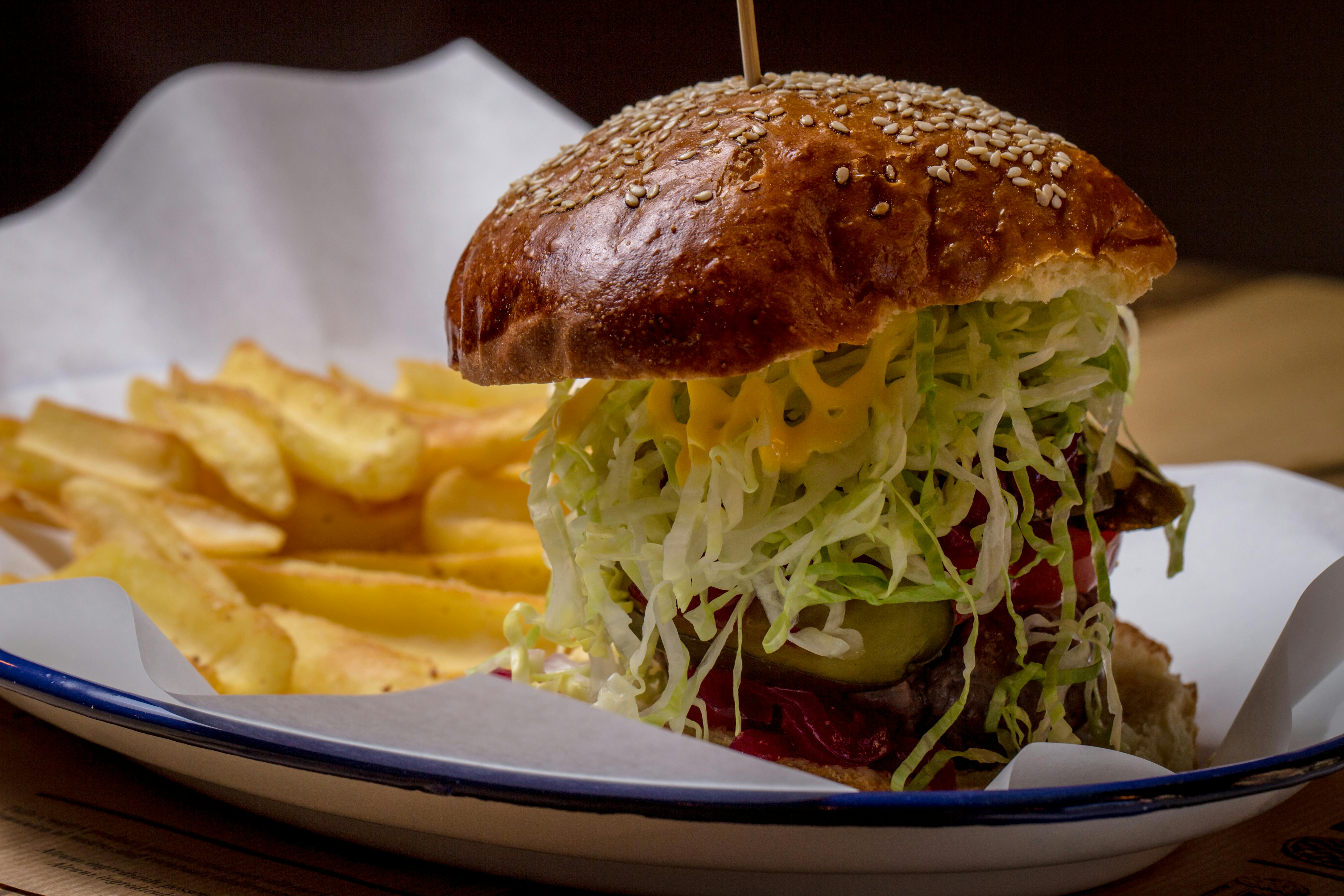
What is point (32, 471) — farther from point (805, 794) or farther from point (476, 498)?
point (805, 794)

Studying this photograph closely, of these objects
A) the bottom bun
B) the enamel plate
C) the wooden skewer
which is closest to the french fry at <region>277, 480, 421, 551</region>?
the enamel plate

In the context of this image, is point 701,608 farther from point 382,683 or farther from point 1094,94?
point 1094,94

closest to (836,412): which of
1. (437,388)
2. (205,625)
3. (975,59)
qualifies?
(205,625)

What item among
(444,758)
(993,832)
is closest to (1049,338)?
(993,832)

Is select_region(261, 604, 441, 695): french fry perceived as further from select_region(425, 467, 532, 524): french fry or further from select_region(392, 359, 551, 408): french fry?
select_region(392, 359, 551, 408): french fry

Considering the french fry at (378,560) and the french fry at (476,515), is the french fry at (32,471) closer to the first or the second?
the french fry at (378,560)

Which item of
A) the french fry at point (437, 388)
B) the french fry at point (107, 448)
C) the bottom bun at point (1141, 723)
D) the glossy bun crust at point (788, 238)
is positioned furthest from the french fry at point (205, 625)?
the french fry at point (437, 388)
